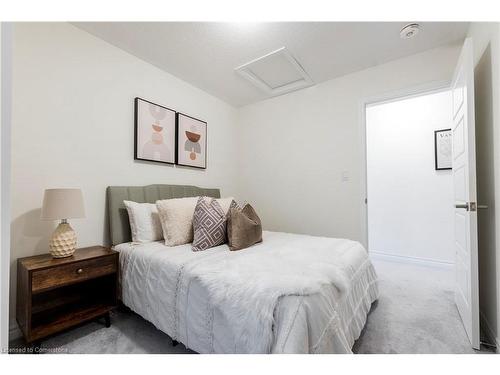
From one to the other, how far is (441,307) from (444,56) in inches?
90.9

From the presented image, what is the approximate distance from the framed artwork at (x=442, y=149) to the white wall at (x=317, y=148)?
4.03ft

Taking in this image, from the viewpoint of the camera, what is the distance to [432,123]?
314 cm

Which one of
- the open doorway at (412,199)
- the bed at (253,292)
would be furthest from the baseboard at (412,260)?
the bed at (253,292)

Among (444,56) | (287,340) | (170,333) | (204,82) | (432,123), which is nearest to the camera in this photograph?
(287,340)

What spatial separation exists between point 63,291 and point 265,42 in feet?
8.82

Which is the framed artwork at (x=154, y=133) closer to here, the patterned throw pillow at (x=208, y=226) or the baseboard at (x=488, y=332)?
the patterned throw pillow at (x=208, y=226)

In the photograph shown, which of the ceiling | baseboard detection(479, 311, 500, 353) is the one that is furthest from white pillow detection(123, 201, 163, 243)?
baseboard detection(479, 311, 500, 353)

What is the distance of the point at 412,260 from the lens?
320 cm

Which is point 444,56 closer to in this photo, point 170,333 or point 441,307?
point 441,307

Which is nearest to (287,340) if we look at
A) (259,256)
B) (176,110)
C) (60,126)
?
(259,256)

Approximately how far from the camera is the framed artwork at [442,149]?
9.83 ft

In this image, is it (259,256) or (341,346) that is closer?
(341,346)

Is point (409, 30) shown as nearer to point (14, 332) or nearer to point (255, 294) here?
point (255, 294)

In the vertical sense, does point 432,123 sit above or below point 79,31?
below
